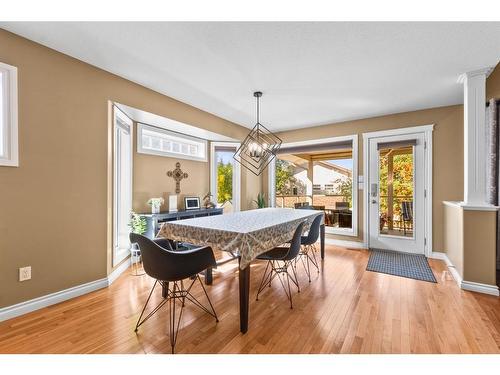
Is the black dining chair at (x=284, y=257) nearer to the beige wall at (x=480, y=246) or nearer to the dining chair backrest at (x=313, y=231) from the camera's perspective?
the dining chair backrest at (x=313, y=231)

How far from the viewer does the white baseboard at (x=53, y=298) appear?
199cm

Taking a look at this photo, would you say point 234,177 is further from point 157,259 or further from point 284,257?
point 157,259

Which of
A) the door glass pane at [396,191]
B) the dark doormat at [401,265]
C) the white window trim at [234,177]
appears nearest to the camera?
the dark doormat at [401,265]

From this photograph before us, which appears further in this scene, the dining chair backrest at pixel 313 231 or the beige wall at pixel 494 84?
the beige wall at pixel 494 84

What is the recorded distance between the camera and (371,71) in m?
2.60

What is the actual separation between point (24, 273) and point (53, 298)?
1.20 ft

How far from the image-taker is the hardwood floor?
164 cm

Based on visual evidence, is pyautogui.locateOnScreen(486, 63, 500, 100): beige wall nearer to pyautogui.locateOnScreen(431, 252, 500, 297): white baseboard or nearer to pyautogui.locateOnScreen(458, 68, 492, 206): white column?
pyautogui.locateOnScreen(458, 68, 492, 206): white column

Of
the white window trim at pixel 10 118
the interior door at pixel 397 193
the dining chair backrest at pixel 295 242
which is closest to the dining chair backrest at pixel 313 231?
the dining chair backrest at pixel 295 242

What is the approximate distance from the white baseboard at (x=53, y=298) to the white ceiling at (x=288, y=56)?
94.2 inches

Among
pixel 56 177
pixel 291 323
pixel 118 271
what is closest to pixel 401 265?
pixel 291 323
